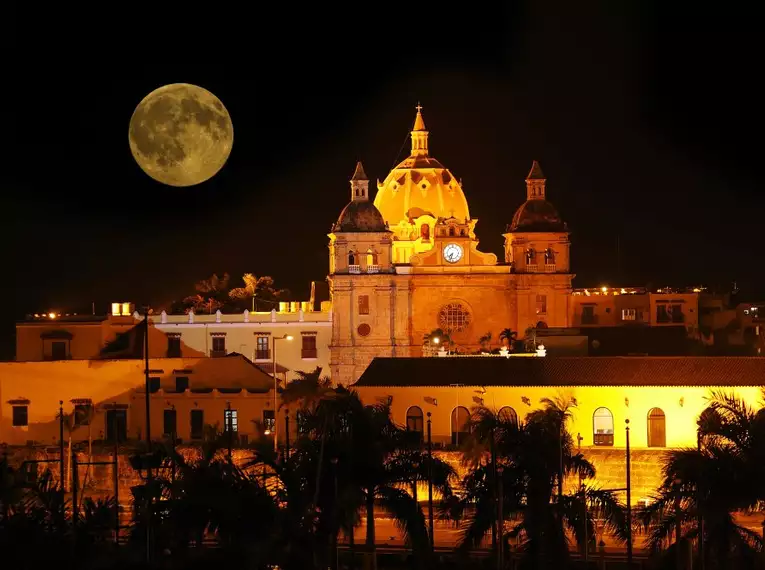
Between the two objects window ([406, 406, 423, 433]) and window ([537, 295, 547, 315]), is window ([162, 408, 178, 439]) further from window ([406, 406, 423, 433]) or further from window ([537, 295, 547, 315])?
window ([537, 295, 547, 315])

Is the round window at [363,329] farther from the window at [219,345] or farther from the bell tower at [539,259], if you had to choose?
the bell tower at [539,259]

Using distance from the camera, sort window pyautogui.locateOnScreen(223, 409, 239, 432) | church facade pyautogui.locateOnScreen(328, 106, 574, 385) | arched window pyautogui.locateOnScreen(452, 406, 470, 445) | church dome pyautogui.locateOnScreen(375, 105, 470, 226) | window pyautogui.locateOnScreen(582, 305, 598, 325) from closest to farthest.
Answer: arched window pyautogui.locateOnScreen(452, 406, 470, 445), window pyautogui.locateOnScreen(223, 409, 239, 432), church facade pyautogui.locateOnScreen(328, 106, 574, 385), window pyautogui.locateOnScreen(582, 305, 598, 325), church dome pyautogui.locateOnScreen(375, 105, 470, 226)

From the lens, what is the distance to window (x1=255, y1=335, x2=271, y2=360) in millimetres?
106750

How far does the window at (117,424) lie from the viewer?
82.4 m

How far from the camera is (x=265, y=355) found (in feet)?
350

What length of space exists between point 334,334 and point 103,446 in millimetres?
30642

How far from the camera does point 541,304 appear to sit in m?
110

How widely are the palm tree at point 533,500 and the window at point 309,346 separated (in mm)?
49732

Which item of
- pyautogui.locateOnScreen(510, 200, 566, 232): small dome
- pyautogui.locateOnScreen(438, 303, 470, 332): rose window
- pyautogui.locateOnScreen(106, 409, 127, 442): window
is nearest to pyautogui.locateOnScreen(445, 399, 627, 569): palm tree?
pyautogui.locateOnScreen(106, 409, 127, 442): window

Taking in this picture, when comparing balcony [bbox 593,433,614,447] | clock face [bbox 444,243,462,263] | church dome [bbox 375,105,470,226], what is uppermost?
church dome [bbox 375,105,470,226]

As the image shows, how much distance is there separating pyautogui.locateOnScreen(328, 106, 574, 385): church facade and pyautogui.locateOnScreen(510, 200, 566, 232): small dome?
5 centimetres

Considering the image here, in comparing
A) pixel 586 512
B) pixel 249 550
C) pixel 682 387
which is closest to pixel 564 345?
pixel 682 387

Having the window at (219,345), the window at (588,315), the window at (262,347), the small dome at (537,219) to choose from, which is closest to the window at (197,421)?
the window at (219,345)

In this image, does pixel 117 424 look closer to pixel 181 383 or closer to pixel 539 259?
pixel 181 383
